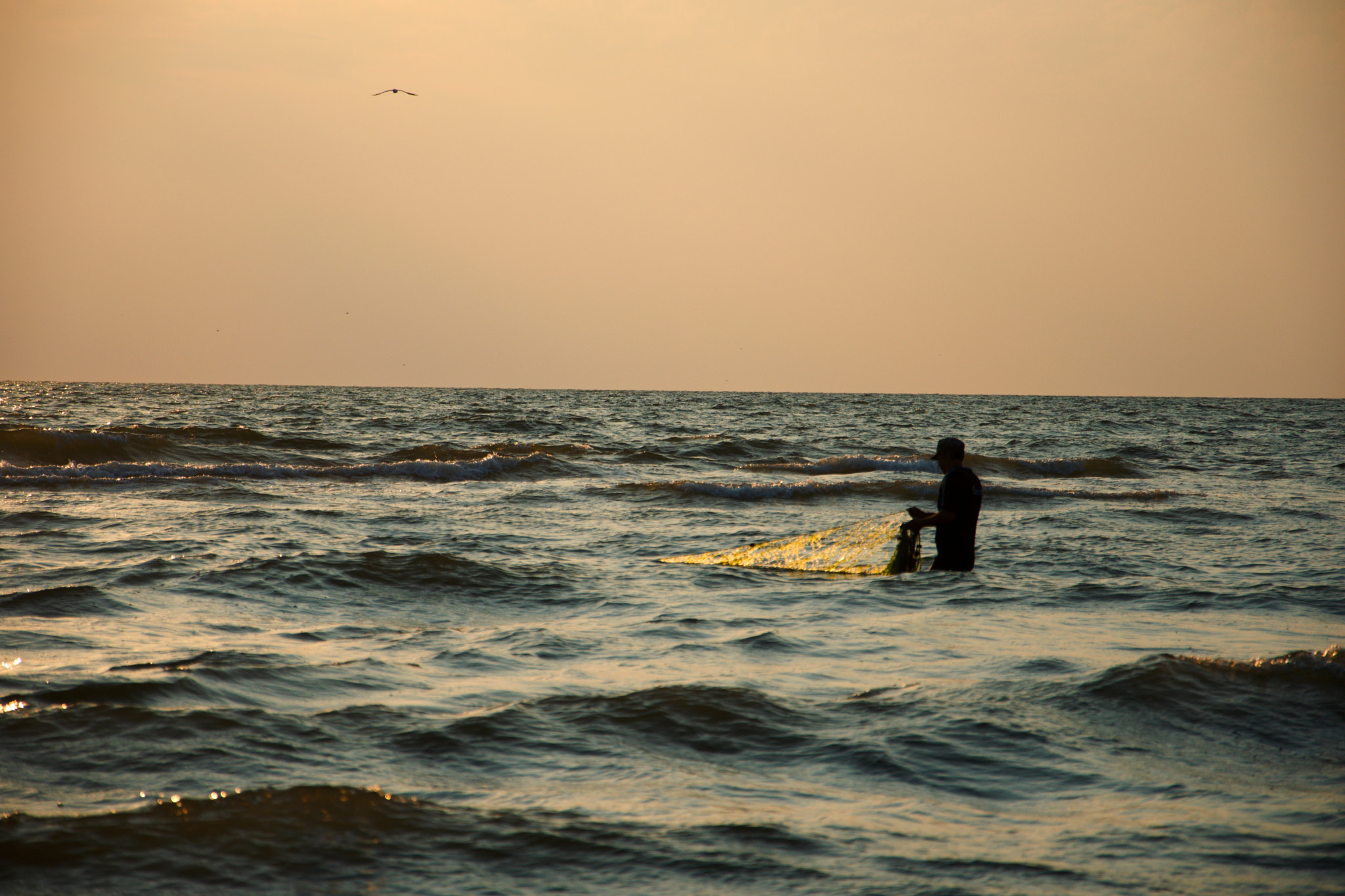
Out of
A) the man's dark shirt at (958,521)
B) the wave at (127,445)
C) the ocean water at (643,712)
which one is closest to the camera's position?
the ocean water at (643,712)

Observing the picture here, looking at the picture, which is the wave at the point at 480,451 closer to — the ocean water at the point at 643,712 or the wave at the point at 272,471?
the wave at the point at 272,471

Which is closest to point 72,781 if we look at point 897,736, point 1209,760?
point 897,736

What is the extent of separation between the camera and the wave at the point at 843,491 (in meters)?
18.8

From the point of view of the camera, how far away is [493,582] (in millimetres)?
9562

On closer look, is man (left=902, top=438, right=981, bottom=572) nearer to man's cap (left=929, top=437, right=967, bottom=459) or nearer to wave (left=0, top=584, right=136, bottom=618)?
man's cap (left=929, top=437, right=967, bottom=459)

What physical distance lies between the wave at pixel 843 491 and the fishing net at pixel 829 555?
6.75 metres

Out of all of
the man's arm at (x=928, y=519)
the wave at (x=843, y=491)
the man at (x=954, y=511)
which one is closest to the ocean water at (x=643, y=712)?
the man at (x=954, y=511)

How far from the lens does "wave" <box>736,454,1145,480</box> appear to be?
80.7 feet

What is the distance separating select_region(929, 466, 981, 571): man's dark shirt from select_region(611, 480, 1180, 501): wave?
8522 mm

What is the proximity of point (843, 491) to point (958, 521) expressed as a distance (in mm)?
10003

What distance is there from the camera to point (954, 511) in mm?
9477

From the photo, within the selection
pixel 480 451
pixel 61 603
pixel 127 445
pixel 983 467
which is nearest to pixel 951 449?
pixel 61 603

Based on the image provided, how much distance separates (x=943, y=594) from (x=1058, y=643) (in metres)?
1.93

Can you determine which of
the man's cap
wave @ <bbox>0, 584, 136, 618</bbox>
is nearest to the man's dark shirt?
the man's cap
